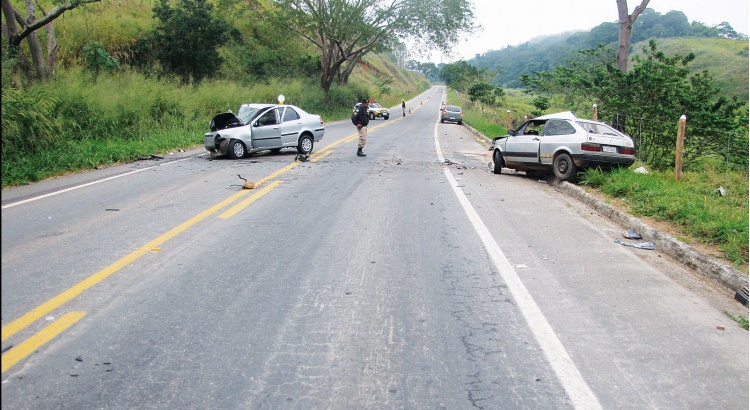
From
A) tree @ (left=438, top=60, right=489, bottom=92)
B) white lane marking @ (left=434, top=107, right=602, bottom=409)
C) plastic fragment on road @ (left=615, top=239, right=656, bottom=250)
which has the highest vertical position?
tree @ (left=438, top=60, right=489, bottom=92)

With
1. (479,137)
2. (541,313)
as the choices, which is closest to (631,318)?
(541,313)

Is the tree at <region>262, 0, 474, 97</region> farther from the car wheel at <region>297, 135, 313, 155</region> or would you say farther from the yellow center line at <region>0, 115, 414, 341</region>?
the yellow center line at <region>0, 115, 414, 341</region>

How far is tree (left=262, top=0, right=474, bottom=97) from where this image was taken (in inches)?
1599

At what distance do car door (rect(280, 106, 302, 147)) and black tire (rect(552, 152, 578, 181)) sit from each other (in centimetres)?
797

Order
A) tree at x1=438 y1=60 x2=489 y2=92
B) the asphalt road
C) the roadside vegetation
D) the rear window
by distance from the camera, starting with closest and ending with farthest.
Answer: the asphalt road < the roadside vegetation < the rear window < tree at x1=438 y1=60 x2=489 y2=92

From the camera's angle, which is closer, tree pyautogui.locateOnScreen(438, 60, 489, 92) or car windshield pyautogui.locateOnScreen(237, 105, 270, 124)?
car windshield pyautogui.locateOnScreen(237, 105, 270, 124)

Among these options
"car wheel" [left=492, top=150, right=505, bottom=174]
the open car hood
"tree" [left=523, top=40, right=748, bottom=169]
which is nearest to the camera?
"tree" [left=523, top=40, right=748, bottom=169]

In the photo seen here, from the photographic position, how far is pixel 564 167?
12922 millimetres

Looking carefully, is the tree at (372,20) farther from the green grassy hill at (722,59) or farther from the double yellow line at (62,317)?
the double yellow line at (62,317)

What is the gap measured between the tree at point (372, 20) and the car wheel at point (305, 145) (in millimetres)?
24761

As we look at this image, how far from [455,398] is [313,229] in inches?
178

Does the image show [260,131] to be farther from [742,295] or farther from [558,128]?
[742,295]

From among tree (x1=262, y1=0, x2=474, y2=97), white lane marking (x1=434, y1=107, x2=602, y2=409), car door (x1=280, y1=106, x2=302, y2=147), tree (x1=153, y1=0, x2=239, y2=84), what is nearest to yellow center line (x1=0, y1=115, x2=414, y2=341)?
white lane marking (x1=434, y1=107, x2=602, y2=409)

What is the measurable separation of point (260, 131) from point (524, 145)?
25.0ft
